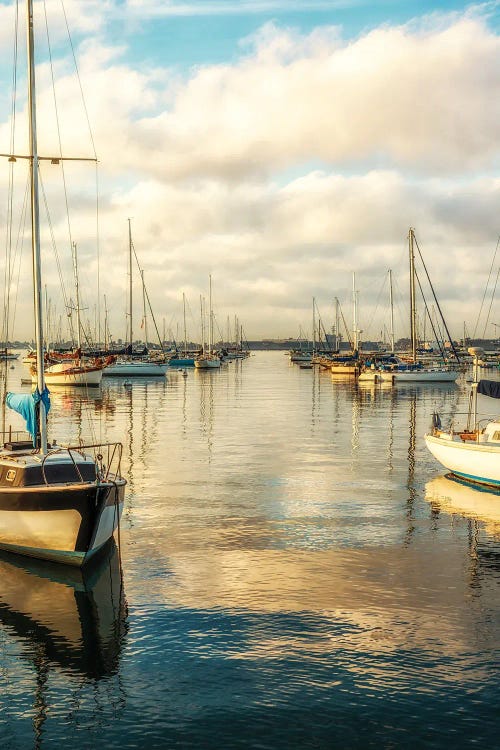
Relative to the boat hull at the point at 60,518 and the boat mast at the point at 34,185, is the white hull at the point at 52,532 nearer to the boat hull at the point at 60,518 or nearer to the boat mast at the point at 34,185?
the boat hull at the point at 60,518

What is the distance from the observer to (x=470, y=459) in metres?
29.0

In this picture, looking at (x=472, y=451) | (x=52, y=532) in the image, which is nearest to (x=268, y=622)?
(x=52, y=532)

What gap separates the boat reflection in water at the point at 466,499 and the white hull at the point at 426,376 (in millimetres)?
Result: 73418

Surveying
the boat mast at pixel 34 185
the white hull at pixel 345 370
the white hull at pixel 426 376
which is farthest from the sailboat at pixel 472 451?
the white hull at pixel 345 370

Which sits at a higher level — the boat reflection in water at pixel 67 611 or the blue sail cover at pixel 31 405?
the blue sail cover at pixel 31 405

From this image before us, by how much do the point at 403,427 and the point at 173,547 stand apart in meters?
32.4

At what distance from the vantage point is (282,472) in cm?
3347

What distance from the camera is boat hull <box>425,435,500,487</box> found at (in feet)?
92.0

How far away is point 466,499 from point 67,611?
16253 millimetres

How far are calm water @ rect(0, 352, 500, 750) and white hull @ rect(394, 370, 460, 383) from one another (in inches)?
2876

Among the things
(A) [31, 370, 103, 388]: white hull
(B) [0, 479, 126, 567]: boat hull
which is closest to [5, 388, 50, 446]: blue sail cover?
(B) [0, 479, 126, 567]: boat hull

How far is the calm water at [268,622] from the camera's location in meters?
11.7

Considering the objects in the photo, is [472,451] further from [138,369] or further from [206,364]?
[206,364]

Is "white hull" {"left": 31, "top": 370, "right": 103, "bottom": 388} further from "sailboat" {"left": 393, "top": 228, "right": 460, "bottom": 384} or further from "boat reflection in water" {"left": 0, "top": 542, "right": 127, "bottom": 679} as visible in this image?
"boat reflection in water" {"left": 0, "top": 542, "right": 127, "bottom": 679}
